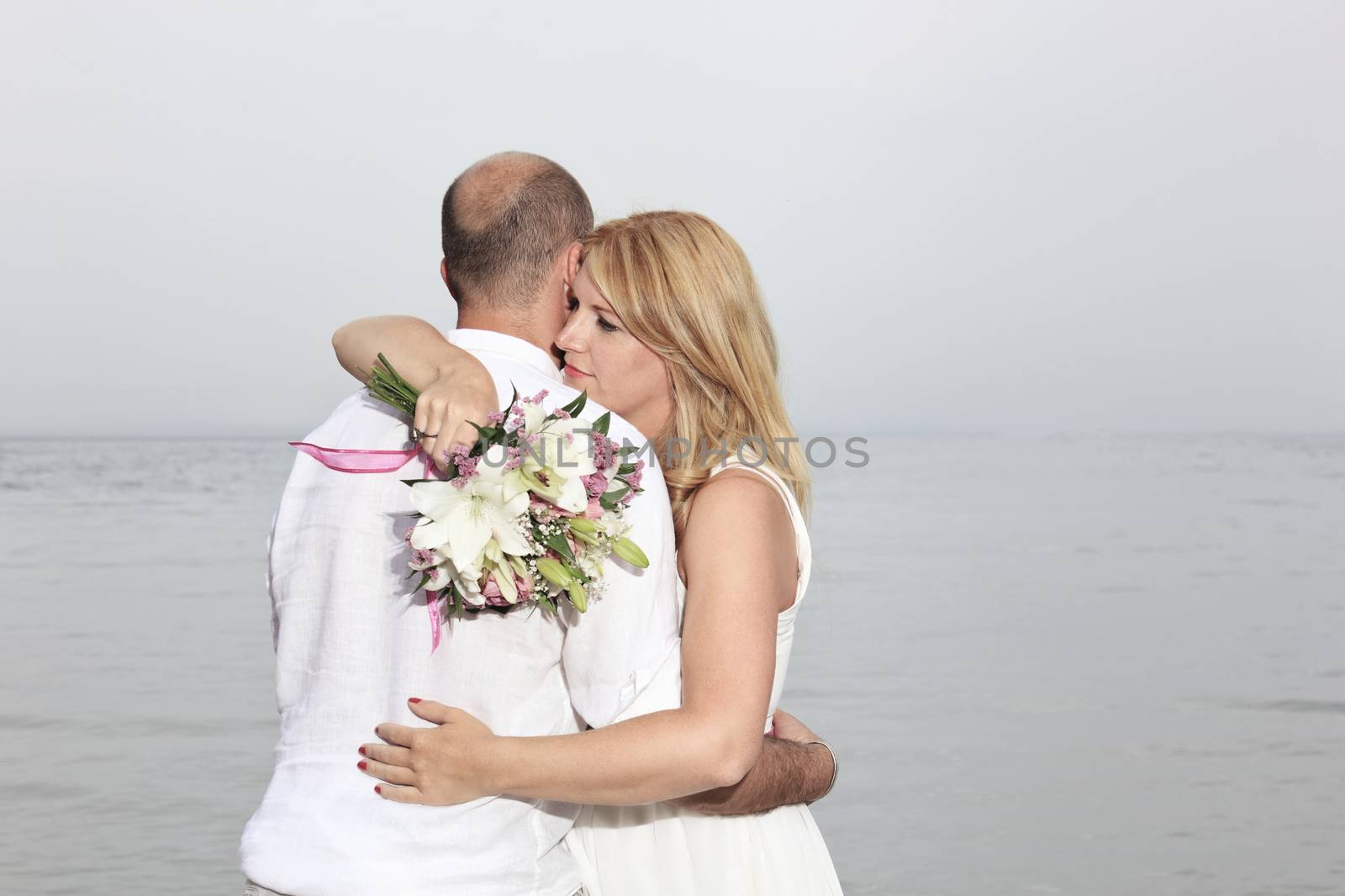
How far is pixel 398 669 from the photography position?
2268 millimetres

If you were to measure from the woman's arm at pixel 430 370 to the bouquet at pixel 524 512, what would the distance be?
3 centimetres

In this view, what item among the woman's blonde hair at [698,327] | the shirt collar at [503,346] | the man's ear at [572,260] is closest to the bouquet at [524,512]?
the shirt collar at [503,346]

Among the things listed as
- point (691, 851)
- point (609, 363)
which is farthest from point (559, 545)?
point (691, 851)

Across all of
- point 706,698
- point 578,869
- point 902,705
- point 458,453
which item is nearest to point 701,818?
point 578,869

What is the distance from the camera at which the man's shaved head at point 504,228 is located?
2529mm

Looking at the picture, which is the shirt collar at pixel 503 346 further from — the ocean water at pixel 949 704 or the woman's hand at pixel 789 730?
the ocean water at pixel 949 704

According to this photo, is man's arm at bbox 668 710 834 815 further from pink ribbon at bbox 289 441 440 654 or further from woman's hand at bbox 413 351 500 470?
woman's hand at bbox 413 351 500 470

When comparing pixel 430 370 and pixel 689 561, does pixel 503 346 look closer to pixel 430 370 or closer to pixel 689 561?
pixel 430 370

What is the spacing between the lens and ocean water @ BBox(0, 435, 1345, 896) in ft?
20.2

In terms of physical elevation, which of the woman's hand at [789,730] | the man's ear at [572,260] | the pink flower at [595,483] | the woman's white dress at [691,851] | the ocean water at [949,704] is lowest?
the ocean water at [949,704]

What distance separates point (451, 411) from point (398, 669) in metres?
0.51

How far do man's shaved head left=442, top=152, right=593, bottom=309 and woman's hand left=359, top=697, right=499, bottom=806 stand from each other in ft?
2.78

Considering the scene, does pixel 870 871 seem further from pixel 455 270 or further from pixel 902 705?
pixel 455 270

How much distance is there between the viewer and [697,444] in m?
2.95
